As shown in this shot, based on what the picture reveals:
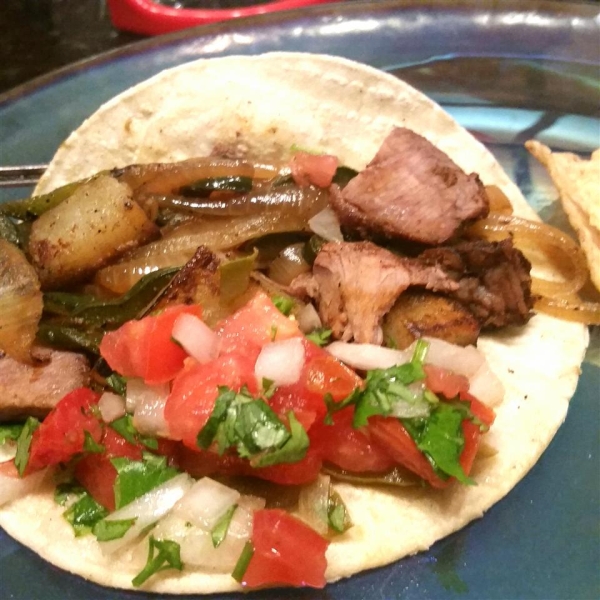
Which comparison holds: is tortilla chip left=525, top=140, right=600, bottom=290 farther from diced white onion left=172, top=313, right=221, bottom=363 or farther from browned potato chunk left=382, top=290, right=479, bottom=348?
diced white onion left=172, top=313, right=221, bottom=363

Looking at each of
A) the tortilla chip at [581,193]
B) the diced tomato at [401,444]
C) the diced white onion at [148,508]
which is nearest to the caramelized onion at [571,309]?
the tortilla chip at [581,193]

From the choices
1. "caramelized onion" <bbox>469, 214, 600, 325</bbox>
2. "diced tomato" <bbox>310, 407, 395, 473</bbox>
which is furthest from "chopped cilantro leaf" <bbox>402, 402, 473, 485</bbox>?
"caramelized onion" <bbox>469, 214, 600, 325</bbox>

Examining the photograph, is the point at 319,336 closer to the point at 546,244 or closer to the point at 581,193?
the point at 546,244

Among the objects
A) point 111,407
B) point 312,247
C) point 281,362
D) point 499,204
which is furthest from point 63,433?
point 499,204

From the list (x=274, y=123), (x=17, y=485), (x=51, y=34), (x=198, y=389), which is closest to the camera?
(x=198, y=389)

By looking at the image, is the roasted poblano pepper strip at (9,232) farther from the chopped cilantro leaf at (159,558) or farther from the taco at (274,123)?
the chopped cilantro leaf at (159,558)

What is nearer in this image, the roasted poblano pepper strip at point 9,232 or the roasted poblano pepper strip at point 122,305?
the roasted poblano pepper strip at point 122,305
